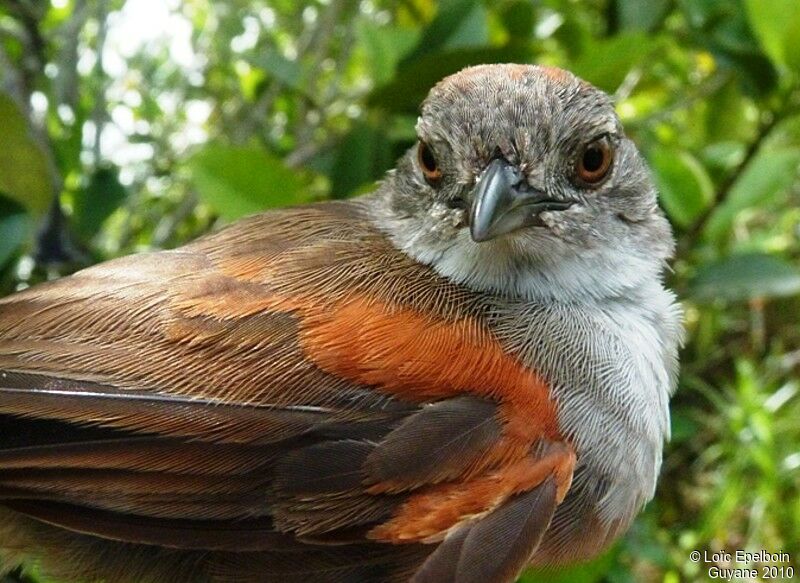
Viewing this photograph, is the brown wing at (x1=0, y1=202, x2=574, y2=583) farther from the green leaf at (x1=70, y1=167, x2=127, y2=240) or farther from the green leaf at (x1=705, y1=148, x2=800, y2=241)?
the green leaf at (x1=705, y1=148, x2=800, y2=241)

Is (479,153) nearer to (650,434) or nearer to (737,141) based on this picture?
(650,434)

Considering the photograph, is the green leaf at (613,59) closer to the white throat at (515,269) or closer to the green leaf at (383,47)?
the green leaf at (383,47)

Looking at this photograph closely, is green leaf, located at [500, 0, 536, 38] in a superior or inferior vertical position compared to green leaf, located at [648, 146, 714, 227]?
superior

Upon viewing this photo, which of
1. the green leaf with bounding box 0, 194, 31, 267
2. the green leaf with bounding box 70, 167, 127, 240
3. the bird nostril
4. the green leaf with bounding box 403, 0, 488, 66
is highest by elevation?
the green leaf with bounding box 403, 0, 488, 66

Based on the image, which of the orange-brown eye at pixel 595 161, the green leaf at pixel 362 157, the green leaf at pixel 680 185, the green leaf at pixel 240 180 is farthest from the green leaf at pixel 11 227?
the green leaf at pixel 680 185

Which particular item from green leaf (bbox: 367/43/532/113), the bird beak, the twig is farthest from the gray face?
the twig

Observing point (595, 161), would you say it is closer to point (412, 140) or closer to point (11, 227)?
point (412, 140)
